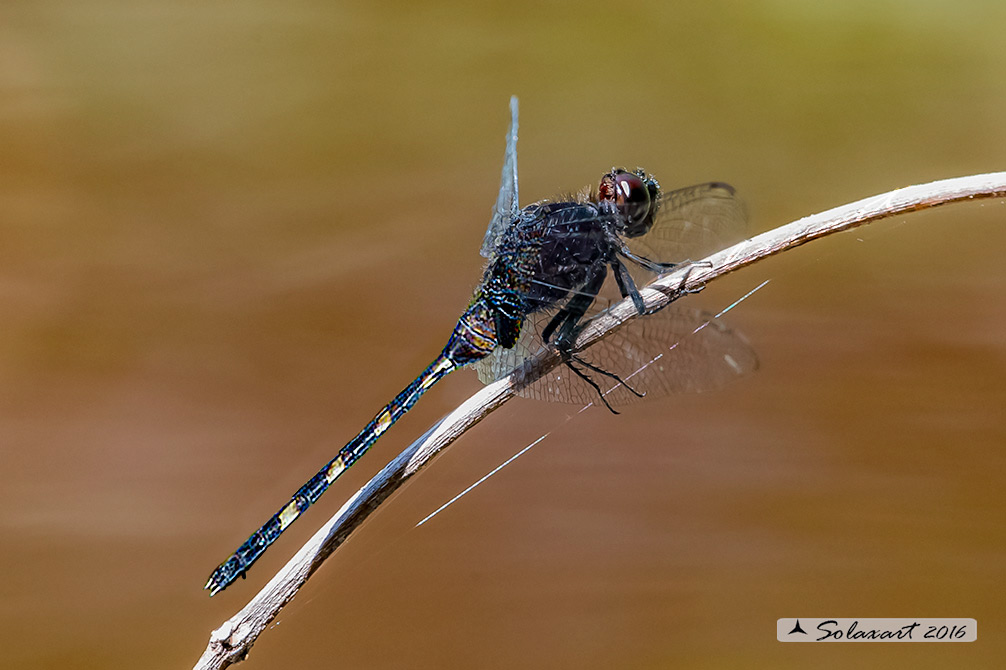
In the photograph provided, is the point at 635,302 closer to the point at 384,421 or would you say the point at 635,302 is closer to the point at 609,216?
the point at 609,216

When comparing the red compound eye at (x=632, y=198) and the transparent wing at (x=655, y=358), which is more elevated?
the red compound eye at (x=632, y=198)

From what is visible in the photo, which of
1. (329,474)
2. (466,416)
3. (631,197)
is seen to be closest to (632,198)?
(631,197)

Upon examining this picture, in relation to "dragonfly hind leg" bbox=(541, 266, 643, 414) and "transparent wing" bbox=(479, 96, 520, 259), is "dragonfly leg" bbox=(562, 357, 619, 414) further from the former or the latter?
"transparent wing" bbox=(479, 96, 520, 259)

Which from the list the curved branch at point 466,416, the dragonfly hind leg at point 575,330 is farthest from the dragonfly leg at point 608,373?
the curved branch at point 466,416

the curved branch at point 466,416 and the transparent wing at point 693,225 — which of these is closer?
the curved branch at point 466,416

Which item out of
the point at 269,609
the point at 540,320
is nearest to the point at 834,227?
the point at 540,320

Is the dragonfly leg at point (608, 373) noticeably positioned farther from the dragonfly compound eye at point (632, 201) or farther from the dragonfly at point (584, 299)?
the dragonfly compound eye at point (632, 201)
